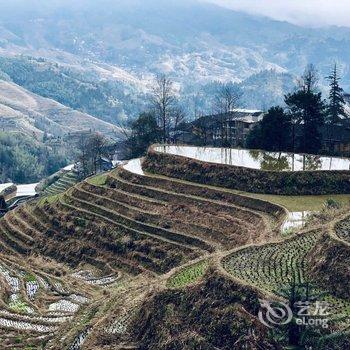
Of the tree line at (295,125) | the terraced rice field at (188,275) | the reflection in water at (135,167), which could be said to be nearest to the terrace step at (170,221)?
the reflection in water at (135,167)

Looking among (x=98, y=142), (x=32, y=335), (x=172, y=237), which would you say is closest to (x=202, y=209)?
(x=172, y=237)

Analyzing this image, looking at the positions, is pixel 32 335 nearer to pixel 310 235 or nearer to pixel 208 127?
pixel 310 235

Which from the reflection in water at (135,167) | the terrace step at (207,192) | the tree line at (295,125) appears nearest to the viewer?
the terrace step at (207,192)

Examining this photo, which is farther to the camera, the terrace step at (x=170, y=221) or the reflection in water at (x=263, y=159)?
the reflection in water at (x=263, y=159)

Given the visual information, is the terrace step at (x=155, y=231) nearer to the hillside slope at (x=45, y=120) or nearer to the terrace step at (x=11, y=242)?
the terrace step at (x=11, y=242)

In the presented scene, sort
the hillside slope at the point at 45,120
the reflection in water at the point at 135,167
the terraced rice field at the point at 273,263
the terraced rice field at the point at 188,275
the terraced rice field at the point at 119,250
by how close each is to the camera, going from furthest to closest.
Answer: the hillside slope at the point at 45,120 < the reflection in water at the point at 135,167 < the terraced rice field at the point at 119,250 < the terraced rice field at the point at 188,275 < the terraced rice field at the point at 273,263

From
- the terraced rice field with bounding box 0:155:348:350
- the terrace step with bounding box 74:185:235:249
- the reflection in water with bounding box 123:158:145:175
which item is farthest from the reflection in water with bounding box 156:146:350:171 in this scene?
the terrace step with bounding box 74:185:235:249

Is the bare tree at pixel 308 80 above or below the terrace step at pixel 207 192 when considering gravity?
above

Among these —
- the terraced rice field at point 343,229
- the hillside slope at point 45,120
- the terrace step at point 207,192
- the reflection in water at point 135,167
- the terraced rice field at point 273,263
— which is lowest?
the hillside slope at point 45,120

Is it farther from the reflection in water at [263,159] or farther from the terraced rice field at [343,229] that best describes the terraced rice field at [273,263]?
the reflection in water at [263,159]
